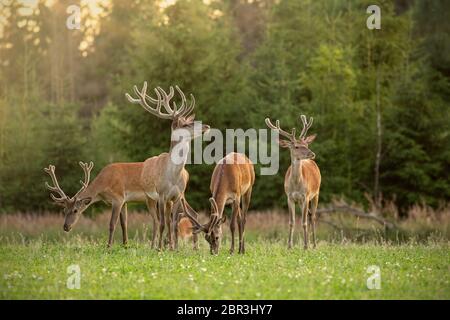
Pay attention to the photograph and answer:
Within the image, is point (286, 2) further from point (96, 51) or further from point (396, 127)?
point (96, 51)

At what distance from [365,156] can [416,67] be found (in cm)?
346

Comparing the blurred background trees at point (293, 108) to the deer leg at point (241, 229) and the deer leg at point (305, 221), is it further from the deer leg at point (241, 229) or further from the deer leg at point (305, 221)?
the deer leg at point (241, 229)

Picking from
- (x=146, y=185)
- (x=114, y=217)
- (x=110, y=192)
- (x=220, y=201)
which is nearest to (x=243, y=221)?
(x=220, y=201)

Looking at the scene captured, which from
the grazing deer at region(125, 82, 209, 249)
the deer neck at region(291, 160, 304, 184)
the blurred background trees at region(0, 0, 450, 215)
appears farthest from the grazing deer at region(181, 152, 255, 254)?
the blurred background trees at region(0, 0, 450, 215)

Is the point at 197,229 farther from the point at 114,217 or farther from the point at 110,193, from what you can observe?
the point at 110,193

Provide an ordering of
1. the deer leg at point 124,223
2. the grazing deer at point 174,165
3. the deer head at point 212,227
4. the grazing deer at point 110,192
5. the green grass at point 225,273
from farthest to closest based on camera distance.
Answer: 1. the deer leg at point 124,223
2. the grazing deer at point 110,192
3. the grazing deer at point 174,165
4. the deer head at point 212,227
5. the green grass at point 225,273

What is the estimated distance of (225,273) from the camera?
9164 mm

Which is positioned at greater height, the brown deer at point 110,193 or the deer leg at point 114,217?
the brown deer at point 110,193

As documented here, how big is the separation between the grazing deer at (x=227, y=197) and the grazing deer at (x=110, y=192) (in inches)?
53.3

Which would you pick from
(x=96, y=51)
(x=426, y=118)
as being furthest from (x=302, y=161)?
(x=96, y=51)

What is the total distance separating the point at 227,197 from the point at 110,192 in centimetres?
241

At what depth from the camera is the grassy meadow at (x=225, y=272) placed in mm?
7863

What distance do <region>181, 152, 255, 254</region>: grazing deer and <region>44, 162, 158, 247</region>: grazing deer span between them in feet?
4.44

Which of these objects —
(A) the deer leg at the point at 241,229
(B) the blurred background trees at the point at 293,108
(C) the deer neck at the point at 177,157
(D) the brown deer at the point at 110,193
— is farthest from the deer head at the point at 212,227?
(B) the blurred background trees at the point at 293,108
